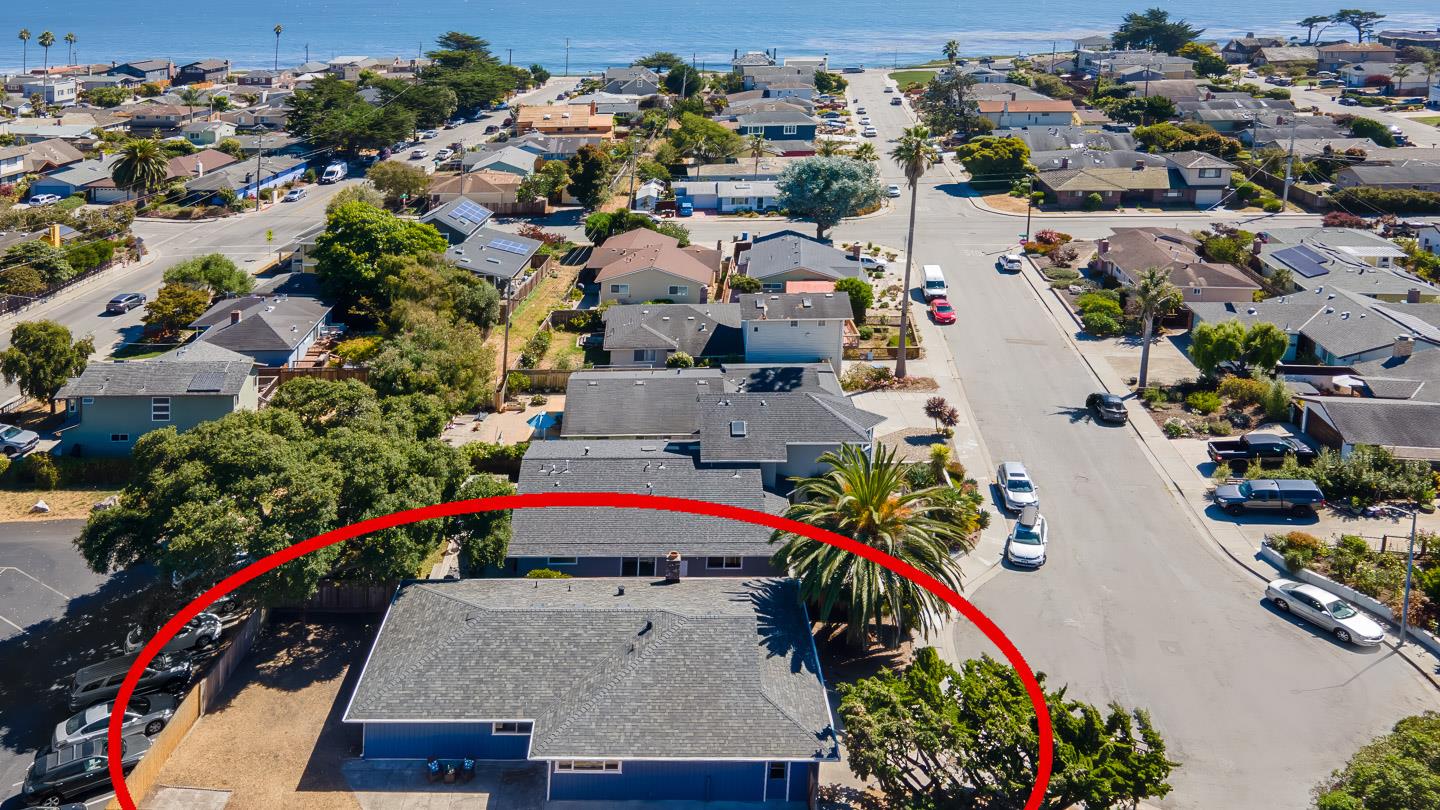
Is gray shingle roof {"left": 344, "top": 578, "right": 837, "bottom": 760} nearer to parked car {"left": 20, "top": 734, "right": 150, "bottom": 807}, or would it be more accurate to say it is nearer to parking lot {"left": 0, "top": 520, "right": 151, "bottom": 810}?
parked car {"left": 20, "top": 734, "right": 150, "bottom": 807}

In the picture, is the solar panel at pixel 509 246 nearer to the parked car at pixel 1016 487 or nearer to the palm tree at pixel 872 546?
the parked car at pixel 1016 487

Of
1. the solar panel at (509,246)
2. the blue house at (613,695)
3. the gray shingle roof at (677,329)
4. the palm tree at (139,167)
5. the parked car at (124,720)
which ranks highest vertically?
the palm tree at (139,167)

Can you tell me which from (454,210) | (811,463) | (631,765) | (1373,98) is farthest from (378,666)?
(1373,98)

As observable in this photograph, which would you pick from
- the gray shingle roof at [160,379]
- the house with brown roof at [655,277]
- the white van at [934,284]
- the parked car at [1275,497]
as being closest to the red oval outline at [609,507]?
the parked car at [1275,497]

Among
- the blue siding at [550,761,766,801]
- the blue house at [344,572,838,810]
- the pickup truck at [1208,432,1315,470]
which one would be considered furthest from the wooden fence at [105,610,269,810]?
the pickup truck at [1208,432,1315,470]

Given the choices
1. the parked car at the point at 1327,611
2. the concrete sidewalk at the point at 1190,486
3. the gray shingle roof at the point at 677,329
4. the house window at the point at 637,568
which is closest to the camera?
the parked car at the point at 1327,611

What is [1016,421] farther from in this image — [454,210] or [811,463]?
[454,210]
